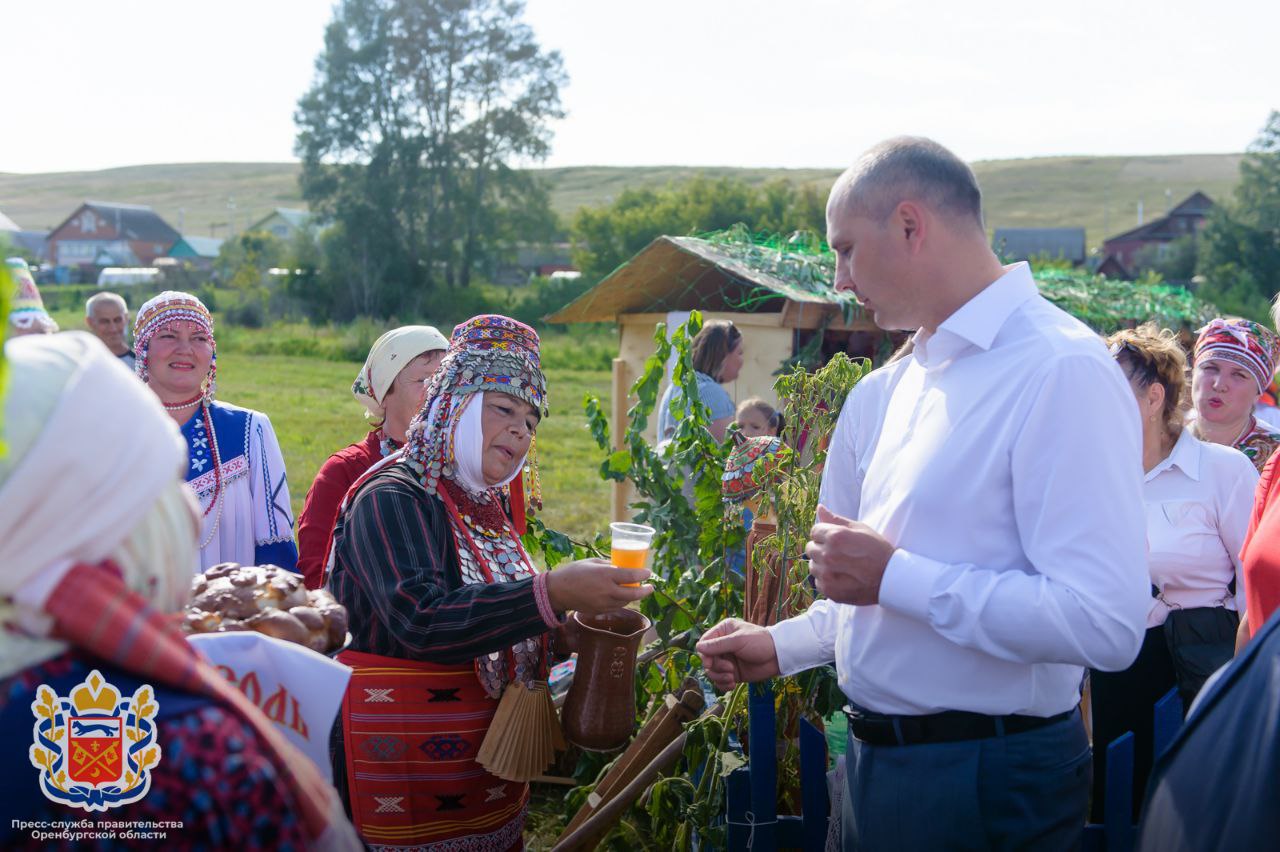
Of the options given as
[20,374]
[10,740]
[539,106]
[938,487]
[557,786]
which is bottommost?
[557,786]

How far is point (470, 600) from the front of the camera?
8.26 feet

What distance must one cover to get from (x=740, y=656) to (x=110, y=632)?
1504 mm

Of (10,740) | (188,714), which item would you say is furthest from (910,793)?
(10,740)

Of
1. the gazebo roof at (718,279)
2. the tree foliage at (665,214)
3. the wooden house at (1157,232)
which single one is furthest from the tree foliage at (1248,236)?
the gazebo roof at (718,279)

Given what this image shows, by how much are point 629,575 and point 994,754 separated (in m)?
0.92

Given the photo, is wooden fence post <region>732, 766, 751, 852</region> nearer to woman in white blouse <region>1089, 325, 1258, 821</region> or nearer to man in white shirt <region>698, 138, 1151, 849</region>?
man in white shirt <region>698, 138, 1151, 849</region>

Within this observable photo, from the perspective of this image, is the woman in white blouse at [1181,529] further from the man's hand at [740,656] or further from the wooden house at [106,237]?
the wooden house at [106,237]

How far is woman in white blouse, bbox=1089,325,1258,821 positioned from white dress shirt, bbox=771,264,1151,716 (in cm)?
152

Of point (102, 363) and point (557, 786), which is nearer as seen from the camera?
point (102, 363)

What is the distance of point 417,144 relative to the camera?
136 ft

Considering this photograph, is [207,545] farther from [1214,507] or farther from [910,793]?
[1214,507]

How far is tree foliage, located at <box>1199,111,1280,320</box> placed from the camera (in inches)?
1747

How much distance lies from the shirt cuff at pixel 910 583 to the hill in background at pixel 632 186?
85.3 m

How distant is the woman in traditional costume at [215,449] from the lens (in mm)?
3686
